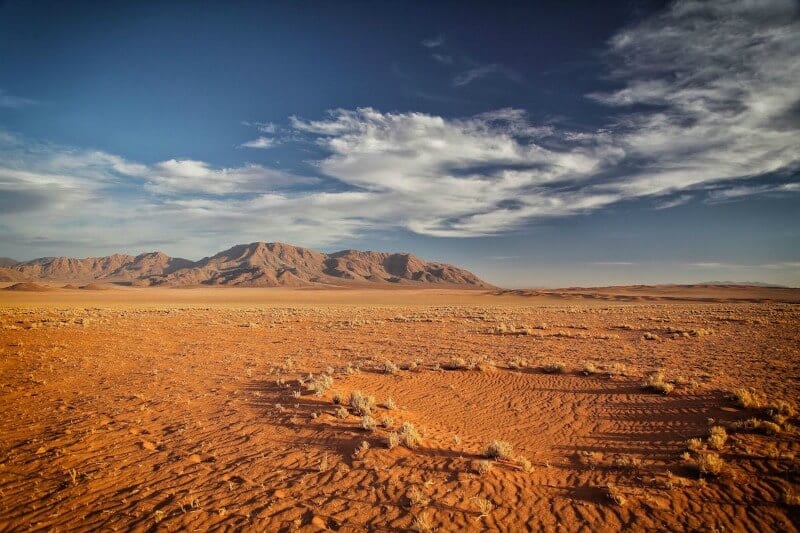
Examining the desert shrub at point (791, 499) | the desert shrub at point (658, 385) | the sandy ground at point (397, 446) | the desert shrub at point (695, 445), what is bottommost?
the sandy ground at point (397, 446)

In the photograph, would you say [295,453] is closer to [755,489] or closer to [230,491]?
[230,491]

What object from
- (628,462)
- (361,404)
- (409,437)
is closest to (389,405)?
(361,404)

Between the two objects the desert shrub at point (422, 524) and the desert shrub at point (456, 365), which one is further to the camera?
the desert shrub at point (456, 365)

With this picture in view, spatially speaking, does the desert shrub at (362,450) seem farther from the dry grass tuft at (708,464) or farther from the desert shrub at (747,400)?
the desert shrub at (747,400)

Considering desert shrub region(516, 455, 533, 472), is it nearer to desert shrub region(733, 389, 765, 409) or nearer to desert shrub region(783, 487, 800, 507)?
desert shrub region(783, 487, 800, 507)

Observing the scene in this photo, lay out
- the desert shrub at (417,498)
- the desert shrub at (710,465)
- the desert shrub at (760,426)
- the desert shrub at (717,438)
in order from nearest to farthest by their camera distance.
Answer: the desert shrub at (417,498) → the desert shrub at (710,465) → the desert shrub at (717,438) → the desert shrub at (760,426)

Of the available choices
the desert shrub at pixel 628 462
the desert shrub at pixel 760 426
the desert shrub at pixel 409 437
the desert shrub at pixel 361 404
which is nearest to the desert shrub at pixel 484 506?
the desert shrub at pixel 409 437

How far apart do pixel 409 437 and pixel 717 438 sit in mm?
6380

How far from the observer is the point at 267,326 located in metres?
31.1

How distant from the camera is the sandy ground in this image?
6094 mm

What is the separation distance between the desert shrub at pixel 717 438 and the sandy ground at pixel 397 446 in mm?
96

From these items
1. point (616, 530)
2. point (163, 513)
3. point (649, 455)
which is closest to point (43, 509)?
point (163, 513)

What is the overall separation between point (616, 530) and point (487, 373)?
9.53m

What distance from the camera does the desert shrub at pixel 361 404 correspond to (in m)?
10.4
